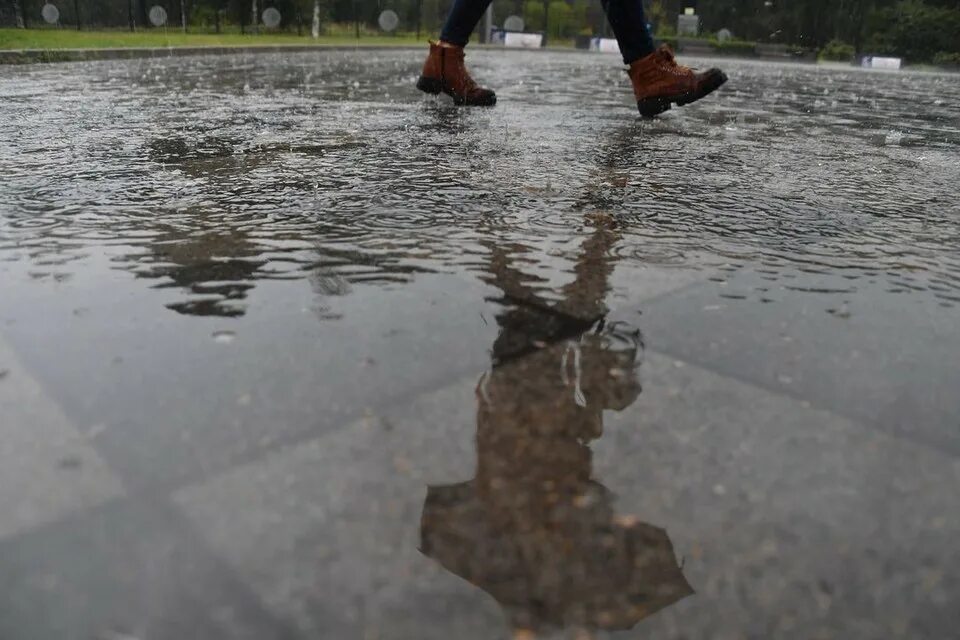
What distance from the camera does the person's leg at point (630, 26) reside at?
14.2 feet

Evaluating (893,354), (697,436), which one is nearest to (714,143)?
(893,354)

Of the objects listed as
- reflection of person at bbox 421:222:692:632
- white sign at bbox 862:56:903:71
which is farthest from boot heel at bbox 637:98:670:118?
white sign at bbox 862:56:903:71

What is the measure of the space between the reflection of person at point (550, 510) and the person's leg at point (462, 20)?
3.74 m

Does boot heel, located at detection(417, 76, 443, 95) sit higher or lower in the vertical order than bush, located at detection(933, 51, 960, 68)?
lower

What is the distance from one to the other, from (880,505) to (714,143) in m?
3.21

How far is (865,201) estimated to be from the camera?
2543 millimetres

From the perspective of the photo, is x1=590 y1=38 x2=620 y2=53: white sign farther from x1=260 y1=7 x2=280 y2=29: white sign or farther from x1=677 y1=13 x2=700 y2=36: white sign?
x1=260 y1=7 x2=280 y2=29: white sign

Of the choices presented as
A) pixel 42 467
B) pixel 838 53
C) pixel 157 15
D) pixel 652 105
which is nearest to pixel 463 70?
pixel 652 105

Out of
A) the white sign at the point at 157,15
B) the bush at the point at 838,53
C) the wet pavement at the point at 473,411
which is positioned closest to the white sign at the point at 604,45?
the bush at the point at 838,53

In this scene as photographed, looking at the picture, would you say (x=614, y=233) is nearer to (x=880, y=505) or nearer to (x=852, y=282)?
(x=852, y=282)

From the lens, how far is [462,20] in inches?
185

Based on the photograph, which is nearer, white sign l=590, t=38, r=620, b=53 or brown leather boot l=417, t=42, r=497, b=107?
brown leather boot l=417, t=42, r=497, b=107

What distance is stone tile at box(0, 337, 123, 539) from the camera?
0.89 m

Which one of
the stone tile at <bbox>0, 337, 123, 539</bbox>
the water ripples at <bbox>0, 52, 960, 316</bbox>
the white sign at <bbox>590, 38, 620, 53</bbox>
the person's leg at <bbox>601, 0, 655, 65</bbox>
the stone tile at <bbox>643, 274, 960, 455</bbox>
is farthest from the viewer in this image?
the white sign at <bbox>590, 38, 620, 53</bbox>
